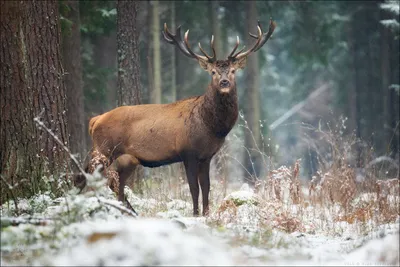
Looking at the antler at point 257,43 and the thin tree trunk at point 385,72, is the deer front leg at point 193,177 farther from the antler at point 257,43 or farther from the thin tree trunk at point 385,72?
the thin tree trunk at point 385,72

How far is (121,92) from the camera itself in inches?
472

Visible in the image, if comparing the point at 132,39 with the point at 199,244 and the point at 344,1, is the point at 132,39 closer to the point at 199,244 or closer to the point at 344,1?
the point at 199,244

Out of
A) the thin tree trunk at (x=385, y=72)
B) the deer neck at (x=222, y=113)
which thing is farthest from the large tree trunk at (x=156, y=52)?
the thin tree trunk at (x=385, y=72)

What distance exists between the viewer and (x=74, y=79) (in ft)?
47.0

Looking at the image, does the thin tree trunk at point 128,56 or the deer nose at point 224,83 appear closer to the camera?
the deer nose at point 224,83

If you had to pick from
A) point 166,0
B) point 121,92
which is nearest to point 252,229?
point 121,92

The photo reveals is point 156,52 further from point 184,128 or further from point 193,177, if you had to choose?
point 193,177

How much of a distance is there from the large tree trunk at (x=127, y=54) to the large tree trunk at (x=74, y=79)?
8.21ft

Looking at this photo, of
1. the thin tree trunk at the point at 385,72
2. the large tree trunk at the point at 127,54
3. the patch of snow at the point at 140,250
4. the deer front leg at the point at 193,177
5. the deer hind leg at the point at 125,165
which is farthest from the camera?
the thin tree trunk at the point at 385,72

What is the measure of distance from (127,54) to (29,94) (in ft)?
13.9

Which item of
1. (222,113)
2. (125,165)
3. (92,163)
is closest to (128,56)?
(125,165)

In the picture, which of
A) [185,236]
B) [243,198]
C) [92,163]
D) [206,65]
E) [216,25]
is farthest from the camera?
[216,25]

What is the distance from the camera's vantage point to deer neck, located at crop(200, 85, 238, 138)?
9081 mm

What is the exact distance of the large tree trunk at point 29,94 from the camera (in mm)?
7699
